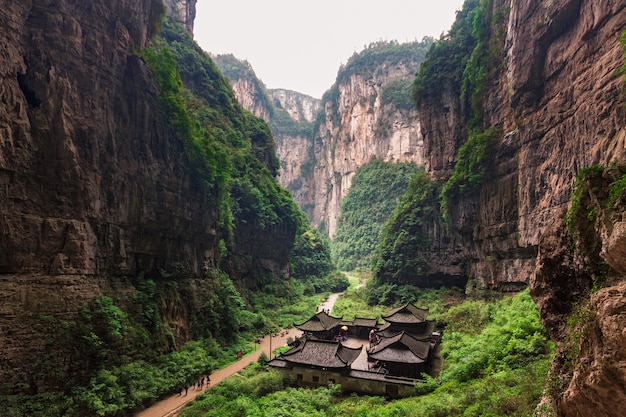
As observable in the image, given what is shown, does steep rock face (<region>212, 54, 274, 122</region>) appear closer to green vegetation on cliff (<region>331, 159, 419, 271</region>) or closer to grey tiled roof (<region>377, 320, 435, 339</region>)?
green vegetation on cliff (<region>331, 159, 419, 271</region>)

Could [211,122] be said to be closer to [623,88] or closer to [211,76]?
[211,76]

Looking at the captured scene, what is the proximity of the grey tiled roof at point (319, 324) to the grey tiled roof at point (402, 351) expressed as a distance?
782 cm

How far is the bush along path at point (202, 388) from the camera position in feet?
60.5

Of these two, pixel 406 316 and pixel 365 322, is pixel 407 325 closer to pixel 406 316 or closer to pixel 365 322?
pixel 406 316

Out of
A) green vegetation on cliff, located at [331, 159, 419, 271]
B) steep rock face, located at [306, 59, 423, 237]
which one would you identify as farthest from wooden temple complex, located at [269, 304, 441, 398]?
steep rock face, located at [306, 59, 423, 237]

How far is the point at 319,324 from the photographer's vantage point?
30.2 metres

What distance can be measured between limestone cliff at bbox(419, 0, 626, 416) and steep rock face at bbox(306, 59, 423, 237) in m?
45.5

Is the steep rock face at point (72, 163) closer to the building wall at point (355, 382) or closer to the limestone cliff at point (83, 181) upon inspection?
the limestone cliff at point (83, 181)

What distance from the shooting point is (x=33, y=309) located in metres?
16.1

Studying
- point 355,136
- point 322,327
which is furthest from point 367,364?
point 355,136

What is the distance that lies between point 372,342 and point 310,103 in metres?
126

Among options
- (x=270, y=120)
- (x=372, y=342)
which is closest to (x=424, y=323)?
(x=372, y=342)

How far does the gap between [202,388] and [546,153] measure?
24972 mm

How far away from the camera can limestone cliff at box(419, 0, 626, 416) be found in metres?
5.82
